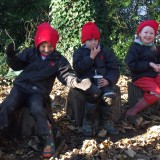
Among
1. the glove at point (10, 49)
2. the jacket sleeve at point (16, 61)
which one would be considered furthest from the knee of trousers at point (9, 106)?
the glove at point (10, 49)

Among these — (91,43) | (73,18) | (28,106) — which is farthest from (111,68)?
(73,18)

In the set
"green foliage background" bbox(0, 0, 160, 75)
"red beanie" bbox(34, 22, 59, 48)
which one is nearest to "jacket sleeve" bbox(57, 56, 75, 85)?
"red beanie" bbox(34, 22, 59, 48)

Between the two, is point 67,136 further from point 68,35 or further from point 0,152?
point 68,35

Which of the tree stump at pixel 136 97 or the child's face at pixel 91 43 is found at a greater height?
the child's face at pixel 91 43

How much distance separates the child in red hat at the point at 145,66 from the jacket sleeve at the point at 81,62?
2.53 ft

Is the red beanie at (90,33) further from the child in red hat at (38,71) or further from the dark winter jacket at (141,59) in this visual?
the dark winter jacket at (141,59)

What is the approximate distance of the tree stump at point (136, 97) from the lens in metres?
5.16

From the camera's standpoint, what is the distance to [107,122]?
455cm

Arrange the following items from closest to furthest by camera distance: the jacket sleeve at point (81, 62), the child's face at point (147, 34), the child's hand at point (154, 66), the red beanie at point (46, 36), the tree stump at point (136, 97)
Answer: the red beanie at point (46, 36) < the jacket sleeve at point (81, 62) < the child's hand at point (154, 66) < the child's face at point (147, 34) < the tree stump at point (136, 97)

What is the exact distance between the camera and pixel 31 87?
166 inches

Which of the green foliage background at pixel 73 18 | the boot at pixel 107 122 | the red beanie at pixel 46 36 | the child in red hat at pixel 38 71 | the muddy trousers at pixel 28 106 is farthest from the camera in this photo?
the green foliage background at pixel 73 18

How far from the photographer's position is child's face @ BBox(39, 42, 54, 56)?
4.26m

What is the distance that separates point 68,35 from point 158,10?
139 inches

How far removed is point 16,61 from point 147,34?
6.58 ft
